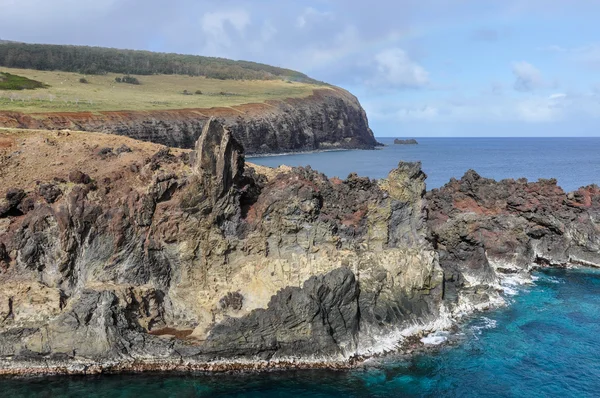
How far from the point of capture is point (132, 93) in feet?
400

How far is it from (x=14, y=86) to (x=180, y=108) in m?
32.7

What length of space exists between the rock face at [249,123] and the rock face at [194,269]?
125 ft

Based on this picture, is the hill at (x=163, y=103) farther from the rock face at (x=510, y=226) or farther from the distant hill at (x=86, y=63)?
the rock face at (x=510, y=226)

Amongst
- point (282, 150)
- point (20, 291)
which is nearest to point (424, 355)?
point (20, 291)

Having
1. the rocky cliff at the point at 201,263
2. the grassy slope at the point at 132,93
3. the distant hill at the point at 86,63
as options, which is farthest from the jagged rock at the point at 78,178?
the distant hill at the point at 86,63

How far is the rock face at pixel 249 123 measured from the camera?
79.2m

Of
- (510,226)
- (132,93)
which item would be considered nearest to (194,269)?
(510,226)

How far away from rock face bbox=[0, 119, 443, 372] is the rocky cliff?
81 mm

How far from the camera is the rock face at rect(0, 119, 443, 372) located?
29000mm

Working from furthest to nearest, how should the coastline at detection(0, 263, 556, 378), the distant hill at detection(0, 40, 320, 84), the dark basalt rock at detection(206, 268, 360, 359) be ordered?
the distant hill at detection(0, 40, 320, 84)
the dark basalt rock at detection(206, 268, 360, 359)
the coastline at detection(0, 263, 556, 378)

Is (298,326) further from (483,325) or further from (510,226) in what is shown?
(510,226)

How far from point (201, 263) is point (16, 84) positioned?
7828 centimetres

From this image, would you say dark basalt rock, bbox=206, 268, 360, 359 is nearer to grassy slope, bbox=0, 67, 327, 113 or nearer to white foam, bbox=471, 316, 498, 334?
white foam, bbox=471, 316, 498, 334

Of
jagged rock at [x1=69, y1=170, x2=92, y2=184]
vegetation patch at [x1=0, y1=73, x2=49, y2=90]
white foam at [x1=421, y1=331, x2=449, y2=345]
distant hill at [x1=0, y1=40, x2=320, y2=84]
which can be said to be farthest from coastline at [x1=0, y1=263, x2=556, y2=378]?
distant hill at [x1=0, y1=40, x2=320, y2=84]
